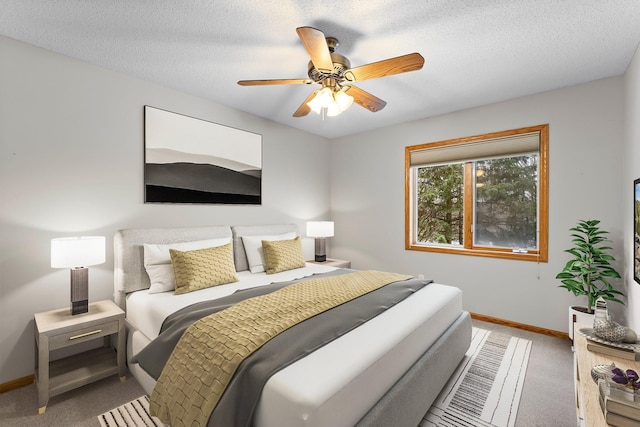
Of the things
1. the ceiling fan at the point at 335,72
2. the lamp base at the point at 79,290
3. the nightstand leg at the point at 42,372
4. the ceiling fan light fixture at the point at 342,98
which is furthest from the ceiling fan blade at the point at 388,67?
the nightstand leg at the point at 42,372

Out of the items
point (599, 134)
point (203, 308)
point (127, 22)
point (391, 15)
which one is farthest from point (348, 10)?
point (599, 134)

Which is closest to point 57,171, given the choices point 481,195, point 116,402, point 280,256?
point 116,402

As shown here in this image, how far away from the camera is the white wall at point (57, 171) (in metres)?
2.15

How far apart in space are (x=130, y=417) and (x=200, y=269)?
41.5 inches

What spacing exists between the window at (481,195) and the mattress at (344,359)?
1.52 m

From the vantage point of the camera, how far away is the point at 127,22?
198cm

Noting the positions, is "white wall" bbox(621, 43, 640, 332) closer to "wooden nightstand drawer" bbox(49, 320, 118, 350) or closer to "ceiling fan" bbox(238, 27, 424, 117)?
"ceiling fan" bbox(238, 27, 424, 117)

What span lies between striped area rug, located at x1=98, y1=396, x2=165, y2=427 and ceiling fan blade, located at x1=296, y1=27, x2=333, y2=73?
7.89 ft

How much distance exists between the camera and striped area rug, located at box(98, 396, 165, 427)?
1.78m

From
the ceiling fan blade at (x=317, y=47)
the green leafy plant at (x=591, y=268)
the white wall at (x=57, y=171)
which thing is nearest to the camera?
the ceiling fan blade at (x=317, y=47)

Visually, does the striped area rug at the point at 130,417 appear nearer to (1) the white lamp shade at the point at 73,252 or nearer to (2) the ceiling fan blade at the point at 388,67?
(1) the white lamp shade at the point at 73,252

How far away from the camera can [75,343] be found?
6.64ft

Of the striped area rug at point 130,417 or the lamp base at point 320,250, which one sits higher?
the lamp base at point 320,250

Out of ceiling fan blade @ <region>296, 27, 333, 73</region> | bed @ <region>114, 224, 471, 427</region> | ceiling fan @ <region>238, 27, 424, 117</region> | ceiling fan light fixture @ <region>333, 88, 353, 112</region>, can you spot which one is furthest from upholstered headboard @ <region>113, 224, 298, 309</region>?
ceiling fan blade @ <region>296, 27, 333, 73</region>
